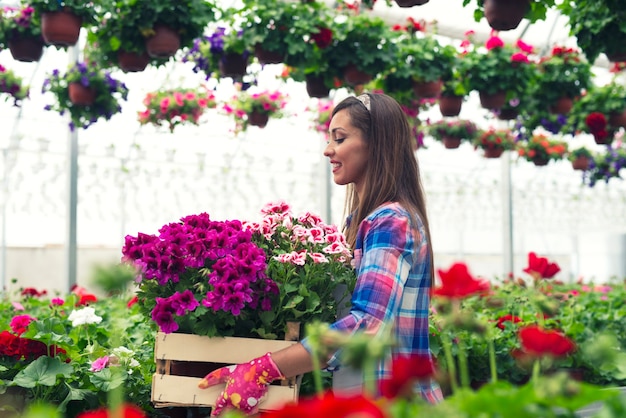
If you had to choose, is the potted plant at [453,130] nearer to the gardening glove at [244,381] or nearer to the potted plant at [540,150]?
the potted plant at [540,150]

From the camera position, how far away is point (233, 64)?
4.04 metres

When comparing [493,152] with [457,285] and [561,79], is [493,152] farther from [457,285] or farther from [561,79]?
[457,285]

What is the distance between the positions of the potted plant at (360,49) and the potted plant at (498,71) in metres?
0.81

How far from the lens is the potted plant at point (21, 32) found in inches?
144

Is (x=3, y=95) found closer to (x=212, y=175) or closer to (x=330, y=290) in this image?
(x=212, y=175)

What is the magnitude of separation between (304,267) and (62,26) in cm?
238

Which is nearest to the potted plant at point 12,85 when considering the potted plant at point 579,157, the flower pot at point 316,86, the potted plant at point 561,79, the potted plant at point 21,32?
the potted plant at point 21,32

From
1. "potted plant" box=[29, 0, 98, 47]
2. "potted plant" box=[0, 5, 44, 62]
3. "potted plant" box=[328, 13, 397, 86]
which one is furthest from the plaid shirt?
"potted plant" box=[0, 5, 44, 62]

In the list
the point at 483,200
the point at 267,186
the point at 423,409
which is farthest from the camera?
the point at 483,200

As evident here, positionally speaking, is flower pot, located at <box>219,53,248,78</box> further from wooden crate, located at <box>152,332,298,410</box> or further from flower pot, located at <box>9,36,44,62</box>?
wooden crate, located at <box>152,332,298,410</box>

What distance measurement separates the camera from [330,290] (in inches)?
61.6

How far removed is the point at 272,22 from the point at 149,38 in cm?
70

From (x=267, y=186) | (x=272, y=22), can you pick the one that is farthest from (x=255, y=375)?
(x=267, y=186)

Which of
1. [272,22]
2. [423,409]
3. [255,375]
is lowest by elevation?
[255,375]
